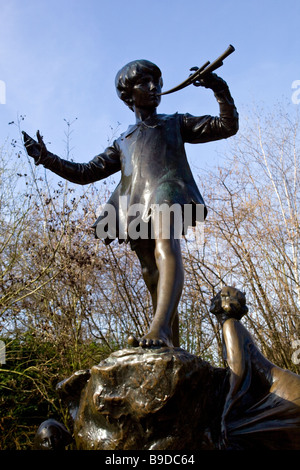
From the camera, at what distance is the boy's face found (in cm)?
297

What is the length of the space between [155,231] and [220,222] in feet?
17.9

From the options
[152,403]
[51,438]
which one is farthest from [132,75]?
[51,438]

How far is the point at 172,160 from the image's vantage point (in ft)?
9.12

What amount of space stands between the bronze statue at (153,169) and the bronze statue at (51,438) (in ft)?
2.09

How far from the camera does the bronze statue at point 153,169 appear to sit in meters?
2.45

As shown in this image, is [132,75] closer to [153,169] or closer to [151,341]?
[153,169]

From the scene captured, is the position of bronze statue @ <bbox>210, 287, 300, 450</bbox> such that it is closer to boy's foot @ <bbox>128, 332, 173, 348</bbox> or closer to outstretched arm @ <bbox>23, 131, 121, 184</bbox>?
boy's foot @ <bbox>128, 332, 173, 348</bbox>

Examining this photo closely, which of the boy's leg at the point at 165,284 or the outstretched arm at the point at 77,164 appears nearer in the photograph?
the boy's leg at the point at 165,284

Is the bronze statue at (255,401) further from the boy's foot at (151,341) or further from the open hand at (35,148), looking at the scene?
the open hand at (35,148)

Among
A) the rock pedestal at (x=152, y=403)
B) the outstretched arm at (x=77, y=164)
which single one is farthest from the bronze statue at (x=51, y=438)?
the outstretched arm at (x=77, y=164)

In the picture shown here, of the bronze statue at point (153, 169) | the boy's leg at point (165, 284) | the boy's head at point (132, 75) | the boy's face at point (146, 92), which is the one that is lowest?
the boy's leg at point (165, 284)

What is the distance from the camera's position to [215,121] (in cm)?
276
